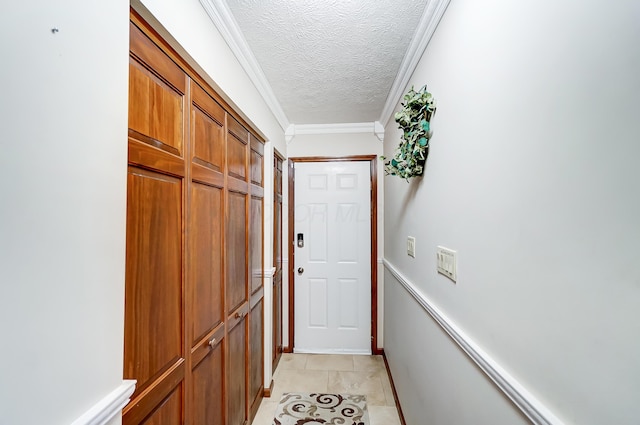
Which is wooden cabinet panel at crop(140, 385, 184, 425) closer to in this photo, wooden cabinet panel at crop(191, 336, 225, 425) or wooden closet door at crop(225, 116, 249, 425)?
wooden cabinet panel at crop(191, 336, 225, 425)

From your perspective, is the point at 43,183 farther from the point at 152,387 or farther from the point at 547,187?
the point at 547,187

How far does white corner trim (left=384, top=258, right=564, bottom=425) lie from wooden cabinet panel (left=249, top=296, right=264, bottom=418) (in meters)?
1.28

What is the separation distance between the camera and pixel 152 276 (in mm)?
904

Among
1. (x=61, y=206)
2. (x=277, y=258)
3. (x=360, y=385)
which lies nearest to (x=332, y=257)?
(x=277, y=258)

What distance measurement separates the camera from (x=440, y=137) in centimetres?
125

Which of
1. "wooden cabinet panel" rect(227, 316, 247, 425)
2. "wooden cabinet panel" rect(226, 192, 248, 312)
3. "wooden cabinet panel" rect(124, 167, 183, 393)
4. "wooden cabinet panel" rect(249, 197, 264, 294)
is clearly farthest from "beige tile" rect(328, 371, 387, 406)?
"wooden cabinet panel" rect(124, 167, 183, 393)

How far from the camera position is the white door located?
3.05 m

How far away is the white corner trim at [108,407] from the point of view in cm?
58

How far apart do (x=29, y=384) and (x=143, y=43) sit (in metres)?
0.90

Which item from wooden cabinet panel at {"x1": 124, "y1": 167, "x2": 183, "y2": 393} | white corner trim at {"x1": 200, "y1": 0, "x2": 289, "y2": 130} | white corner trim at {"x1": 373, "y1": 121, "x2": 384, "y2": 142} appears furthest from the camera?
white corner trim at {"x1": 373, "y1": 121, "x2": 384, "y2": 142}

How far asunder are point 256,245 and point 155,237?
3.91 feet

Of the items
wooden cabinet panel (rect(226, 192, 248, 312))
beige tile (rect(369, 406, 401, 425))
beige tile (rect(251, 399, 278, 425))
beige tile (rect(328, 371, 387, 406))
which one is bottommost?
beige tile (rect(251, 399, 278, 425))

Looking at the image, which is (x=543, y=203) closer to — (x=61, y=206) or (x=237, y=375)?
(x=61, y=206)

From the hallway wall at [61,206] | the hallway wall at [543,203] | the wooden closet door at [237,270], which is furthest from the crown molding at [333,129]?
the hallway wall at [61,206]
